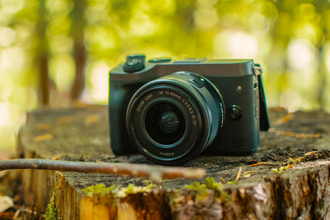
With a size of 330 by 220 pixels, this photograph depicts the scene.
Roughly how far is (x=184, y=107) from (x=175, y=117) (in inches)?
4.9

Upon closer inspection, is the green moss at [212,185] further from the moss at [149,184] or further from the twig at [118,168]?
the moss at [149,184]

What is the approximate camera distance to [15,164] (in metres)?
1.52

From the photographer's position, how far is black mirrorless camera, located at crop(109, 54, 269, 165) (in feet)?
5.13

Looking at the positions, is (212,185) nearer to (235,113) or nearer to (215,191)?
(215,191)

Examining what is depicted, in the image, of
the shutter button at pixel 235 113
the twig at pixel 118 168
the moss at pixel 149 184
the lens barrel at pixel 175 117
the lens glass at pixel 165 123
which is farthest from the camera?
the shutter button at pixel 235 113

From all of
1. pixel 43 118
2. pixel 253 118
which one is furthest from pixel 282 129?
pixel 43 118

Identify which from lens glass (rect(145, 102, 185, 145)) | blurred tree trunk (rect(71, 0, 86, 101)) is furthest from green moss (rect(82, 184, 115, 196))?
blurred tree trunk (rect(71, 0, 86, 101))

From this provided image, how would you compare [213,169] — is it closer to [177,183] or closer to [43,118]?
[177,183]

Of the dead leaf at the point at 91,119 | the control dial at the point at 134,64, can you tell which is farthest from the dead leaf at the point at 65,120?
the control dial at the point at 134,64

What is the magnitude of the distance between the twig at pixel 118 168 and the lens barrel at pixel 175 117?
0.24 meters

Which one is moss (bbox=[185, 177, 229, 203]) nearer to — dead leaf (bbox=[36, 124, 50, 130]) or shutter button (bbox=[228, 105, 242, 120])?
shutter button (bbox=[228, 105, 242, 120])

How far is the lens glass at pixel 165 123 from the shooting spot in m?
1.67

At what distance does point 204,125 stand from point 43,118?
2.42 metres

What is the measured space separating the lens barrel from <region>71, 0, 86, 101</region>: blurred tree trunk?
4.05 metres
